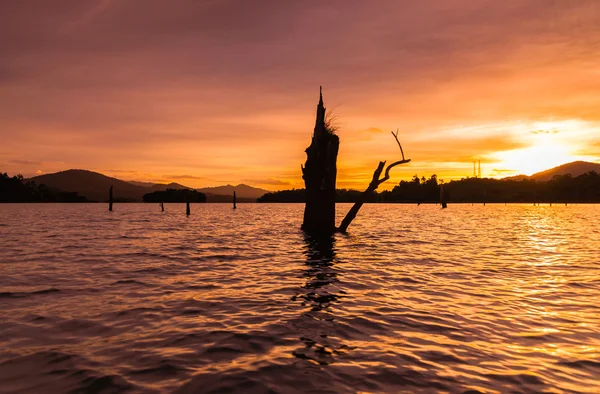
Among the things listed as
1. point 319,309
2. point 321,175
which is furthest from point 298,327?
point 321,175

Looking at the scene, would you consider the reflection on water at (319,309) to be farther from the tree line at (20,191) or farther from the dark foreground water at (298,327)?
the tree line at (20,191)

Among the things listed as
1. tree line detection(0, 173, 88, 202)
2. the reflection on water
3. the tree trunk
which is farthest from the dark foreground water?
tree line detection(0, 173, 88, 202)

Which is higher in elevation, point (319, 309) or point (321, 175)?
point (321, 175)

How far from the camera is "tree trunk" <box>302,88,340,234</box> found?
25781 mm

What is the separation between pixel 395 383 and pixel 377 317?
3025mm

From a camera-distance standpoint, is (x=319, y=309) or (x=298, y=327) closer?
(x=298, y=327)

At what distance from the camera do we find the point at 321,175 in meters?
25.7

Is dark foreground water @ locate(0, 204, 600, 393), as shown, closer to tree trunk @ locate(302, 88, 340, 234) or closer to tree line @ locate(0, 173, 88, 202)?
tree trunk @ locate(302, 88, 340, 234)

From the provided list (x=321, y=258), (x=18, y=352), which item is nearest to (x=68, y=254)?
(x=321, y=258)

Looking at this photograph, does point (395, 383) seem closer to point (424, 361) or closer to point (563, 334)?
point (424, 361)

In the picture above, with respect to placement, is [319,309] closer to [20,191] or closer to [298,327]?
[298,327]

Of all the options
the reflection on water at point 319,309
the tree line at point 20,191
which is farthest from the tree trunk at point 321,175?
the tree line at point 20,191

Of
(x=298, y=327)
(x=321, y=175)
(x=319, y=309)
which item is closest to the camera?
(x=298, y=327)

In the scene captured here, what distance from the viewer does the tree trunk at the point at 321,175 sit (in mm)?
25781
